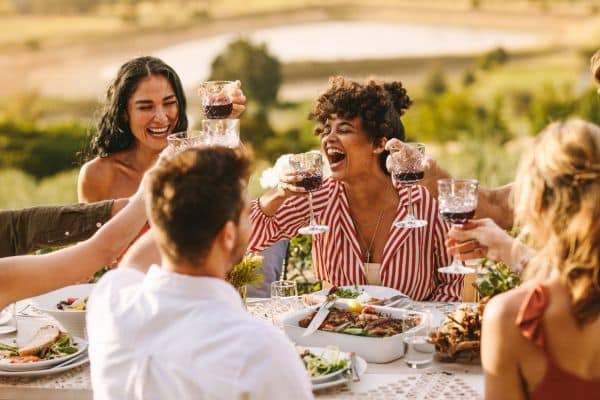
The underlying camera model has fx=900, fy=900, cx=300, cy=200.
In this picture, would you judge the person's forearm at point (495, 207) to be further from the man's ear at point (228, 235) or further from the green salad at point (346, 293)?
the man's ear at point (228, 235)

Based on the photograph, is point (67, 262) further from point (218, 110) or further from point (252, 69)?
point (252, 69)

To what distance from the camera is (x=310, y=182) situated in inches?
140

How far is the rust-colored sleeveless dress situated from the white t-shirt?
21.3 inches

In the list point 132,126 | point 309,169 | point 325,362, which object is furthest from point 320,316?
point 132,126

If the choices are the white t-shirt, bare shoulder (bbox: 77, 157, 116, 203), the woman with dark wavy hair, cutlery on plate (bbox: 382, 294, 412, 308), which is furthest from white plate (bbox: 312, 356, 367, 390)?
bare shoulder (bbox: 77, 157, 116, 203)

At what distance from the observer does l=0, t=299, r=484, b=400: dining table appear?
2658mm

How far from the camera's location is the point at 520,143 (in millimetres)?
9117

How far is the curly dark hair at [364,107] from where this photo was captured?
4.12 m

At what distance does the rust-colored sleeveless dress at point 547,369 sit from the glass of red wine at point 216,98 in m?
1.67

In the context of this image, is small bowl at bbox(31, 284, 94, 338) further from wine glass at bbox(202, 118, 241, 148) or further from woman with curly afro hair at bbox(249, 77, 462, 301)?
woman with curly afro hair at bbox(249, 77, 462, 301)

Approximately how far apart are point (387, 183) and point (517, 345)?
2.12 meters

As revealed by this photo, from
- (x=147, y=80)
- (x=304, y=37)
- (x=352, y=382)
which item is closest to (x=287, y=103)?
(x=304, y=37)

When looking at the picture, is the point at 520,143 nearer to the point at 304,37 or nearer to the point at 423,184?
the point at 304,37

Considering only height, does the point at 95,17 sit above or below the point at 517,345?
above
